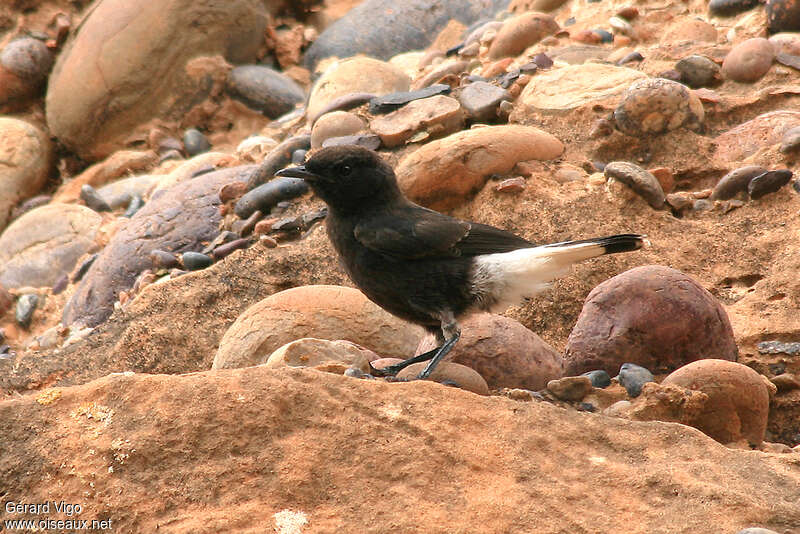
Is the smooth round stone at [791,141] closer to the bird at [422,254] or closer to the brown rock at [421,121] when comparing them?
the bird at [422,254]

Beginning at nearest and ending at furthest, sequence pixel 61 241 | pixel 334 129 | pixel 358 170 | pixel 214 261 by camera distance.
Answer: pixel 358 170 → pixel 214 261 → pixel 334 129 → pixel 61 241

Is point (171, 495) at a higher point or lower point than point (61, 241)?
higher

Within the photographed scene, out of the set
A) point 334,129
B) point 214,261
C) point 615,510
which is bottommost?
point 214,261

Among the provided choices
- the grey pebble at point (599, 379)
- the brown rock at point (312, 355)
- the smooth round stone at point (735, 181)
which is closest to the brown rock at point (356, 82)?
the smooth round stone at point (735, 181)

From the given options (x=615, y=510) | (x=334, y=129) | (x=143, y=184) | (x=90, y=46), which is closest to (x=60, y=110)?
(x=90, y=46)

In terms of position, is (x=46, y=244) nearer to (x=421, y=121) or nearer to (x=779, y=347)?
(x=421, y=121)

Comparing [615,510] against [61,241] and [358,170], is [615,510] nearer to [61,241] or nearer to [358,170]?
[358,170]

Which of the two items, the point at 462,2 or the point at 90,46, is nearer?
the point at 90,46

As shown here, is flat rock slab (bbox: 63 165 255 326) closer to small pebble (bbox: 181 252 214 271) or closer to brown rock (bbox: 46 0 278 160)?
small pebble (bbox: 181 252 214 271)

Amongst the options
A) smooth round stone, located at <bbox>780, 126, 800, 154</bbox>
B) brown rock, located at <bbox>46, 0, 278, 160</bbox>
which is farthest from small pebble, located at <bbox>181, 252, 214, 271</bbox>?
brown rock, located at <bbox>46, 0, 278, 160</bbox>
